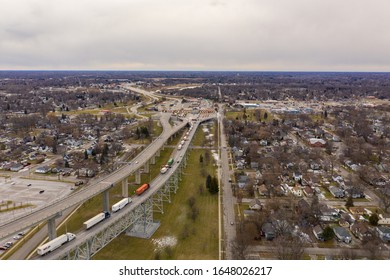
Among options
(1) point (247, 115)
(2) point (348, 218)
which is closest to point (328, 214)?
(2) point (348, 218)

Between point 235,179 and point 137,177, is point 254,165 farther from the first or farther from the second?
point 137,177

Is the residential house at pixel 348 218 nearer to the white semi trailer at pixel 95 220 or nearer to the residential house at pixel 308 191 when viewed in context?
the residential house at pixel 308 191

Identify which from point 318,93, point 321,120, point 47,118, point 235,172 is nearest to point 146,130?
point 235,172

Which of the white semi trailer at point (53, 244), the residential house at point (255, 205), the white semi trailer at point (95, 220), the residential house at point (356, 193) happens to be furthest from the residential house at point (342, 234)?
the white semi trailer at point (53, 244)

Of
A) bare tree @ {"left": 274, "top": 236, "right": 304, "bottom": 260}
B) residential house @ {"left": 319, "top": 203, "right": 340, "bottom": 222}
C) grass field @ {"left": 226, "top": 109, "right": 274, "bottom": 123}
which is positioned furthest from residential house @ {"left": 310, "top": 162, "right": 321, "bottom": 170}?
grass field @ {"left": 226, "top": 109, "right": 274, "bottom": 123}

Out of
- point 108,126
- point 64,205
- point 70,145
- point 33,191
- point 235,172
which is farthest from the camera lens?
point 108,126

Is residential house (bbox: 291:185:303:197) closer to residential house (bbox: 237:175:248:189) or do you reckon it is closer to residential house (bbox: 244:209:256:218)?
residential house (bbox: 237:175:248:189)
